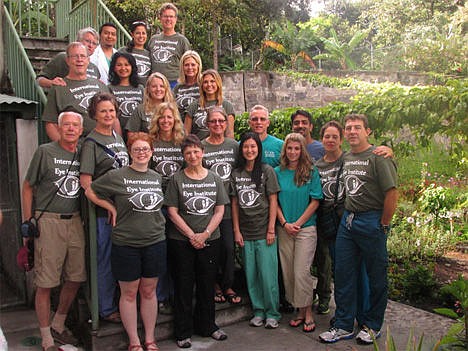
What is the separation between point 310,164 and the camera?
16.1ft

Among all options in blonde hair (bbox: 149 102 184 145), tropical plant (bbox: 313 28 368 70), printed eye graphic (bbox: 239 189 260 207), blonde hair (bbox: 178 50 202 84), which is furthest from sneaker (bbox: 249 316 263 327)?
tropical plant (bbox: 313 28 368 70)

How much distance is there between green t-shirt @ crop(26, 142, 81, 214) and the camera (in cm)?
431

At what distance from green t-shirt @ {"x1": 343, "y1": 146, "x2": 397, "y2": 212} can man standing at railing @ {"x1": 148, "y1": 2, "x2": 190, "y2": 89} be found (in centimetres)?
254

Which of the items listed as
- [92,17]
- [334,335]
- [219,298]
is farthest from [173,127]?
[92,17]

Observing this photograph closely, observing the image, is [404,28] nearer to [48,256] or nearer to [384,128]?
[384,128]

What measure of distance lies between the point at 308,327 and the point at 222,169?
161cm

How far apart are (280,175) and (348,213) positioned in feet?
2.44

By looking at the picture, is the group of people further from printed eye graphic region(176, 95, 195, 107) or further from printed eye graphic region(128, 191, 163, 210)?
printed eye graphic region(176, 95, 195, 107)

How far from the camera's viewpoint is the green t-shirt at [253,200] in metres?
4.91

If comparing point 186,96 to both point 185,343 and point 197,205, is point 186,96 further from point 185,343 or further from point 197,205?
point 185,343

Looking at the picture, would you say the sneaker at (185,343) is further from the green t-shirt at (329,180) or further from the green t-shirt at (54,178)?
the green t-shirt at (329,180)

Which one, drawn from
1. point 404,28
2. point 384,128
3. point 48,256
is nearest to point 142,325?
point 48,256

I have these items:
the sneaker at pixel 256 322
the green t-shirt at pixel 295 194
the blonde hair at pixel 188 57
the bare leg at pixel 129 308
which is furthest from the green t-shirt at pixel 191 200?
the blonde hair at pixel 188 57

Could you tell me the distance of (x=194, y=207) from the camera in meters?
4.54
